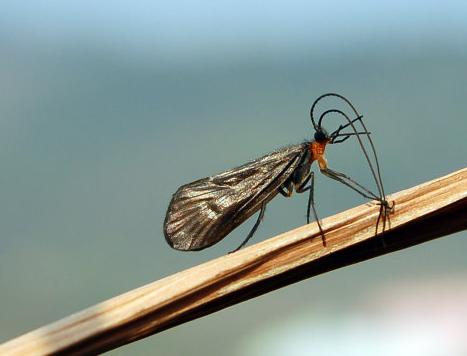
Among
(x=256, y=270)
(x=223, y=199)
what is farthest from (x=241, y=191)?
(x=256, y=270)

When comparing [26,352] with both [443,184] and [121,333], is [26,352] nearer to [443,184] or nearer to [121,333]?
[121,333]

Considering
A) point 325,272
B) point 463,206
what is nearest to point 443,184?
point 463,206

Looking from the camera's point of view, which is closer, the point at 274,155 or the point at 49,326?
the point at 49,326

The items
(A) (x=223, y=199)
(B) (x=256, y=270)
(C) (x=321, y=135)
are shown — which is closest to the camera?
(B) (x=256, y=270)

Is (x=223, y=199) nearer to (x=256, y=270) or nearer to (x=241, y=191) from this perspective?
(x=241, y=191)

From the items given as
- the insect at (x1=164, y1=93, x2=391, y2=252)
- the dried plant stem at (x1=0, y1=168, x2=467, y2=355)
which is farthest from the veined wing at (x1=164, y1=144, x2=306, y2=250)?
the dried plant stem at (x1=0, y1=168, x2=467, y2=355)

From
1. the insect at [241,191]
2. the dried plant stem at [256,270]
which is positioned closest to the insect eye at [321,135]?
the insect at [241,191]

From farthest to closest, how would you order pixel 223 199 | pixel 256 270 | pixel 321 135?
pixel 321 135
pixel 223 199
pixel 256 270

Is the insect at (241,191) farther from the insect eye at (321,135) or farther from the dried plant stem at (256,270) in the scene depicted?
the dried plant stem at (256,270)
